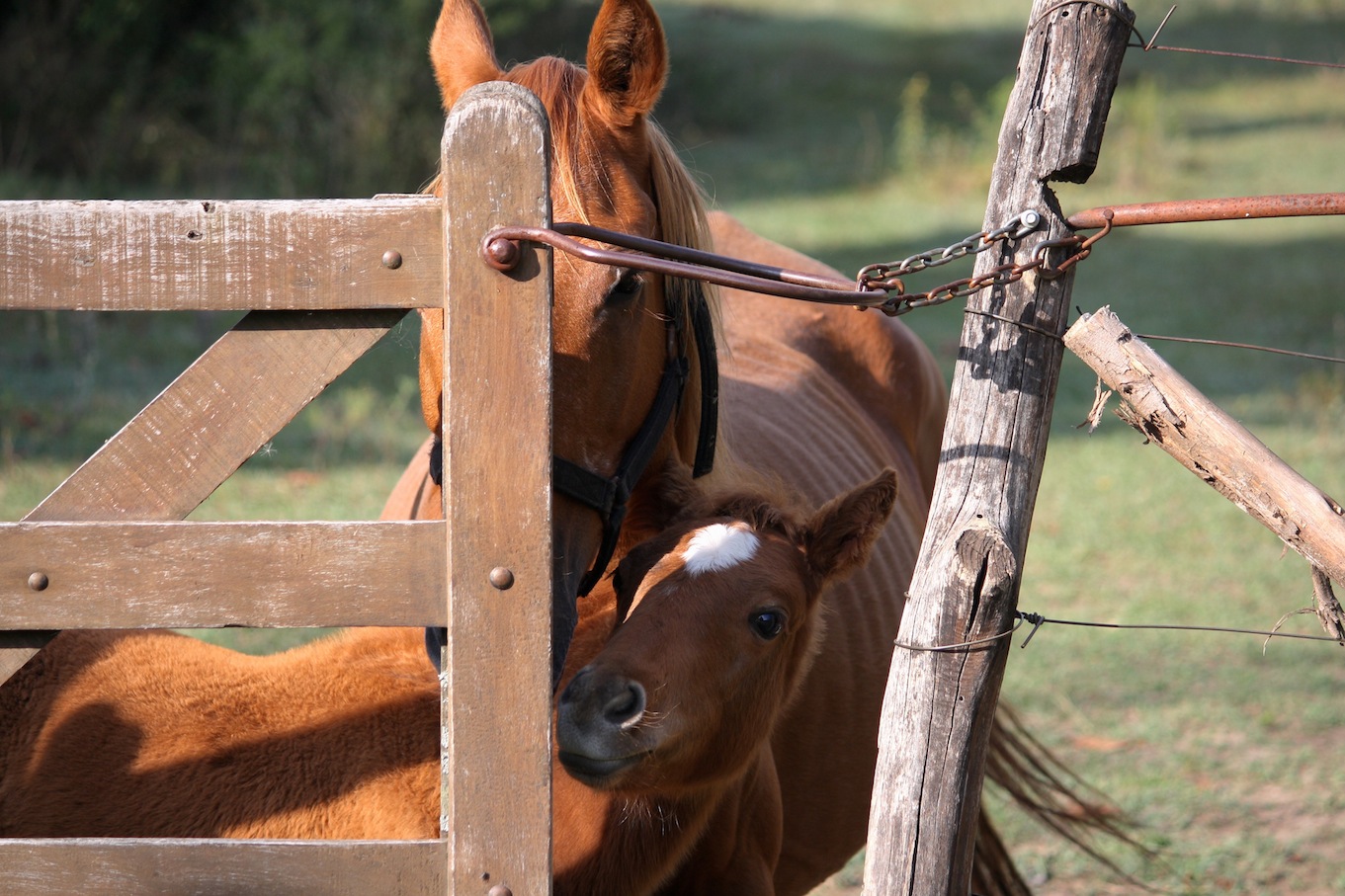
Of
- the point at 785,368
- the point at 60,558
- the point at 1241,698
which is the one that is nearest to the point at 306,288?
the point at 60,558

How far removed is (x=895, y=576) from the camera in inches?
153

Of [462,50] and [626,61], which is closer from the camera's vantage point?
[626,61]

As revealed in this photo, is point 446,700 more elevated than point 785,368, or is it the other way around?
point 785,368

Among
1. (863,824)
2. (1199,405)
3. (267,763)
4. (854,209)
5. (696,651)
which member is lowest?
(863,824)

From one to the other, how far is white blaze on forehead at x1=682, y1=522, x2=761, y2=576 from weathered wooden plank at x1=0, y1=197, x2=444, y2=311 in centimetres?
81

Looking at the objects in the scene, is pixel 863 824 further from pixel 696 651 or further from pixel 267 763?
pixel 267 763

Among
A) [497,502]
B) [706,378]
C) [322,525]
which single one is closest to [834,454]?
[706,378]

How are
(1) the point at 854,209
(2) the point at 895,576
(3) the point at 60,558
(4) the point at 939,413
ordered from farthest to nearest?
(1) the point at 854,209, (4) the point at 939,413, (2) the point at 895,576, (3) the point at 60,558

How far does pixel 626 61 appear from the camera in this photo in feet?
8.00

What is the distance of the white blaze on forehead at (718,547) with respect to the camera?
2.21 meters

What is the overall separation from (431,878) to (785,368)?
2.78 meters

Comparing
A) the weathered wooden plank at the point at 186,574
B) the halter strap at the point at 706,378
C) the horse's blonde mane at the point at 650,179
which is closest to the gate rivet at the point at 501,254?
the weathered wooden plank at the point at 186,574

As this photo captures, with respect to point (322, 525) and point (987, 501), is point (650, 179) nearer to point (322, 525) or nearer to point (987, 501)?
point (987, 501)

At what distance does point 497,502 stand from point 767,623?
77cm
